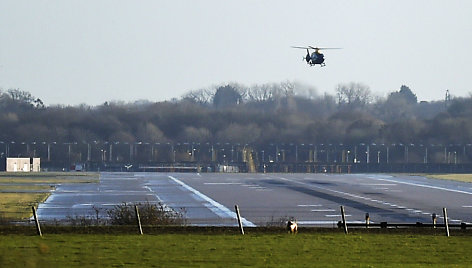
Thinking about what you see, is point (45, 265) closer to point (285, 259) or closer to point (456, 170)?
point (285, 259)

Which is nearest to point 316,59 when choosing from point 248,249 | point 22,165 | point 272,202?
point 272,202

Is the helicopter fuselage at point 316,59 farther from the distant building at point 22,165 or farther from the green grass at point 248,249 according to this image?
the distant building at point 22,165

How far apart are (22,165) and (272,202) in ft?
→ 329

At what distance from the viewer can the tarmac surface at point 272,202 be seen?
2413 inches

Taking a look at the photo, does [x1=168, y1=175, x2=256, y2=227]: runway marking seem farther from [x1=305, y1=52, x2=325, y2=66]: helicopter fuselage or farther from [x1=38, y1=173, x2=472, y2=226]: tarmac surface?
[x1=305, y1=52, x2=325, y2=66]: helicopter fuselage

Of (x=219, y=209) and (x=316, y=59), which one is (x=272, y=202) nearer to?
(x=219, y=209)

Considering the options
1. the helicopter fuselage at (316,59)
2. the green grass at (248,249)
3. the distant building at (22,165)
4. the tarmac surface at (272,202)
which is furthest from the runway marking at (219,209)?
the distant building at (22,165)

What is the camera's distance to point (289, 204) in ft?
251

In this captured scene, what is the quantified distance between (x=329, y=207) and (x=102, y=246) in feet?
140

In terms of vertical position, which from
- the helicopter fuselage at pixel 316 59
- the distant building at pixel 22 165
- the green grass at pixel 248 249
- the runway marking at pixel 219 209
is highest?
the helicopter fuselage at pixel 316 59

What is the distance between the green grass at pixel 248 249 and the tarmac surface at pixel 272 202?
1496cm

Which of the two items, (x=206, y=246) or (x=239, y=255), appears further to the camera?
(x=206, y=246)

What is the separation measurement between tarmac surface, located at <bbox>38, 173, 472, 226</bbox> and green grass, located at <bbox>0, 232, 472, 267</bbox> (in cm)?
1496

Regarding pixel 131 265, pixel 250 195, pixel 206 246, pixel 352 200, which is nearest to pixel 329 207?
pixel 352 200
